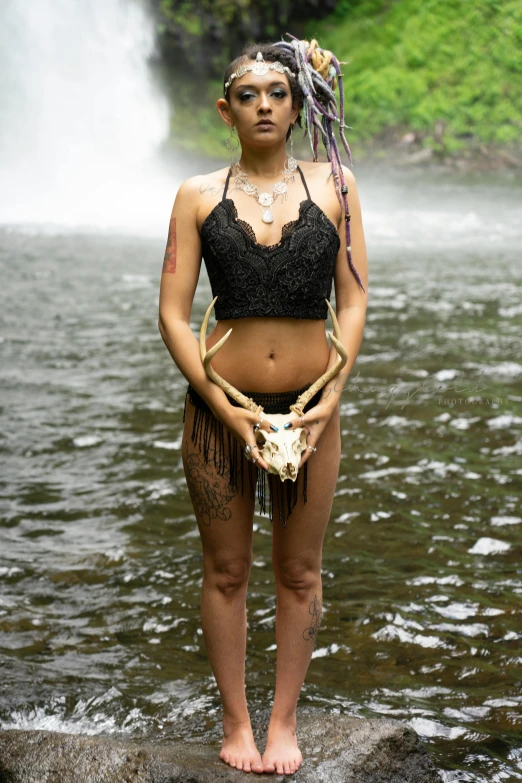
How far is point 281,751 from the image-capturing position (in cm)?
277

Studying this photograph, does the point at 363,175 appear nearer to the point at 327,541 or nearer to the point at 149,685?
the point at 327,541

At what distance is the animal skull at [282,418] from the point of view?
2477 mm

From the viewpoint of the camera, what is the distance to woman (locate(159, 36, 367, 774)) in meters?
2.65

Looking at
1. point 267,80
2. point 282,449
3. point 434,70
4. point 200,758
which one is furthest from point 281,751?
point 434,70

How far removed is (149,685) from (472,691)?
1.21 metres

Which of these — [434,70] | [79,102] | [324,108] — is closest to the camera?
[324,108]

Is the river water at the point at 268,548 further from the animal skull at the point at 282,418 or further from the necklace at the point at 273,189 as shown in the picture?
the necklace at the point at 273,189

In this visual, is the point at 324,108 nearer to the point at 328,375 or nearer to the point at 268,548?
the point at 328,375

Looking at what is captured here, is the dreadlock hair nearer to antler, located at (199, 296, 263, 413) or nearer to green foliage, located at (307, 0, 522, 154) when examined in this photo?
antler, located at (199, 296, 263, 413)

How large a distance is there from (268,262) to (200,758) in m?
1.49

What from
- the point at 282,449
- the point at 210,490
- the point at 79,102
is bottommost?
the point at 210,490

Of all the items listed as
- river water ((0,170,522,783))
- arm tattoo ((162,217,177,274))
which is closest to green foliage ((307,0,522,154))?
river water ((0,170,522,783))

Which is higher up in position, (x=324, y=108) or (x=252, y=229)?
(x=324, y=108)

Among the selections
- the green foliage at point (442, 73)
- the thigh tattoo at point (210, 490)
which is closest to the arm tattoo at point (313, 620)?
the thigh tattoo at point (210, 490)
